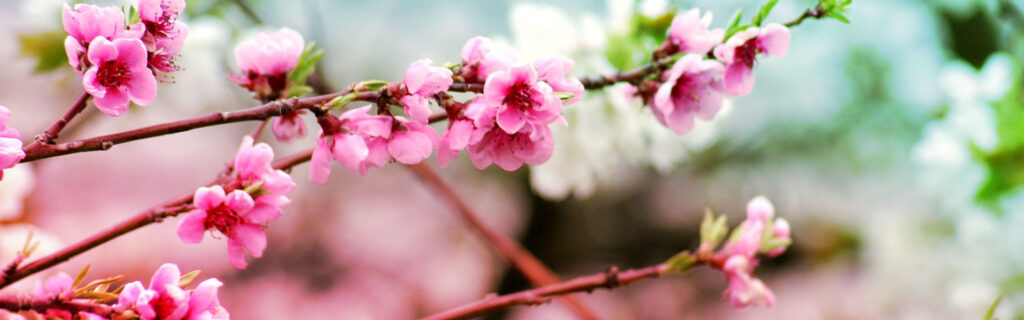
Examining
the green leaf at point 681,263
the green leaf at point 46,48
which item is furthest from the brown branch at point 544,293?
the green leaf at point 46,48

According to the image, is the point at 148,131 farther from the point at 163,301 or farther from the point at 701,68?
the point at 701,68

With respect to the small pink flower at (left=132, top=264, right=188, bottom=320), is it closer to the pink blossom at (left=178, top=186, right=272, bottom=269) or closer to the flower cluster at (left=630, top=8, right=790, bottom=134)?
the pink blossom at (left=178, top=186, right=272, bottom=269)

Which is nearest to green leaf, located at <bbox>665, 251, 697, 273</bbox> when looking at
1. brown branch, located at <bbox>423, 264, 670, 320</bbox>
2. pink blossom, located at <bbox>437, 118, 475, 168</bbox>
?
brown branch, located at <bbox>423, 264, 670, 320</bbox>

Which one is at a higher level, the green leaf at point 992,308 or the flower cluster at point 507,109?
the green leaf at point 992,308

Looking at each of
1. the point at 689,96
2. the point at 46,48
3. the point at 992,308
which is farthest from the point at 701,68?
the point at 46,48

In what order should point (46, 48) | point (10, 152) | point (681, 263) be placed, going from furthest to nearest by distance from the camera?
point (46, 48)
point (681, 263)
point (10, 152)

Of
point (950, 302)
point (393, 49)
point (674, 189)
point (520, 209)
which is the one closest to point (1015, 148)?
point (950, 302)

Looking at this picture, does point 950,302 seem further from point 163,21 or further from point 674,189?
point 163,21

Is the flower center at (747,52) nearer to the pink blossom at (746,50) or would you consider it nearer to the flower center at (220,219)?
the pink blossom at (746,50)
